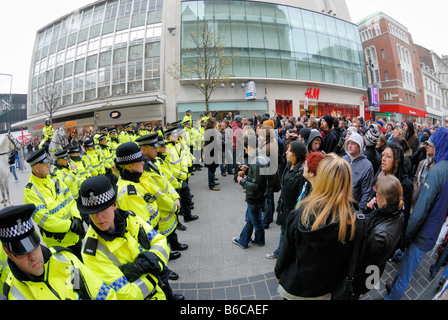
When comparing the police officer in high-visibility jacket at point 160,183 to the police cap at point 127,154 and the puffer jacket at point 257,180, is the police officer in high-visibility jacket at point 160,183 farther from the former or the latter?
the puffer jacket at point 257,180

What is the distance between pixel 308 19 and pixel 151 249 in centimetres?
3321

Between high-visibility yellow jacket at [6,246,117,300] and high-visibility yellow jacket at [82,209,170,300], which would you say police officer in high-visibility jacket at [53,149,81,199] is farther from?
high-visibility yellow jacket at [6,246,117,300]

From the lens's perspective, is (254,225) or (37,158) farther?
(254,225)

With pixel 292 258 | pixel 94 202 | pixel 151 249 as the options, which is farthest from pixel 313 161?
pixel 94 202

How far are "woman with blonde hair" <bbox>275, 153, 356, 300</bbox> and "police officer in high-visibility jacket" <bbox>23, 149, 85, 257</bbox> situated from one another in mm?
3071

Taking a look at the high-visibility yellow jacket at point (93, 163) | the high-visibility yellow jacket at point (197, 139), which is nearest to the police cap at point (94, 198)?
the high-visibility yellow jacket at point (93, 163)

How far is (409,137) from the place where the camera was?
6.43 meters

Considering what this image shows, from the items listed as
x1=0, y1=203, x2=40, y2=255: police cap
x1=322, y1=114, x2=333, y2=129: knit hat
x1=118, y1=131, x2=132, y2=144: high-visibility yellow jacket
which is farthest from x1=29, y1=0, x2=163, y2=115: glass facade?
x1=0, y1=203, x2=40, y2=255: police cap

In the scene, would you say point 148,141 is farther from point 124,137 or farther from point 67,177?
point 124,137

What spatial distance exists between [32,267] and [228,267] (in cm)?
316

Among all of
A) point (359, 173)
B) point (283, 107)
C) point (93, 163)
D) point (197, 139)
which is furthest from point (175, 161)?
point (283, 107)

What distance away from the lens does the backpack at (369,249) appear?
193 centimetres

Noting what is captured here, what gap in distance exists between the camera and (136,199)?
3.09 m

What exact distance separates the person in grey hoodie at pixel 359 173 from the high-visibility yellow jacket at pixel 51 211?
14.5 ft
